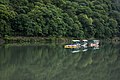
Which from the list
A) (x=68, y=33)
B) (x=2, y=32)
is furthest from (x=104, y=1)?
(x=2, y=32)

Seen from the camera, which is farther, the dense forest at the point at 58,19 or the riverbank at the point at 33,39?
the dense forest at the point at 58,19

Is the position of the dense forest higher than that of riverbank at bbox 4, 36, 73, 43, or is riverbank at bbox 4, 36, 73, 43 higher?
the dense forest

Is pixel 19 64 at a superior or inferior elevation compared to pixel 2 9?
inferior

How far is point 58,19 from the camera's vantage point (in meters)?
70.5

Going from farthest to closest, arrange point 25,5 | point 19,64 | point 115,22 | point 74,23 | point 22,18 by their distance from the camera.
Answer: point 115,22, point 74,23, point 25,5, point 22,18, point 19,64

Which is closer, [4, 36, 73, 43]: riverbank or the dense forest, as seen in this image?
[4, 36, 73, 43]: riverbank

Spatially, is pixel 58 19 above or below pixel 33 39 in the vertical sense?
above

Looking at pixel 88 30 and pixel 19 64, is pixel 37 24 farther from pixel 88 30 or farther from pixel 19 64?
pixel 19 64

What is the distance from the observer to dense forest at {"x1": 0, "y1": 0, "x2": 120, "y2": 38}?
204ft

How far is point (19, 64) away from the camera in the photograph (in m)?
27.6

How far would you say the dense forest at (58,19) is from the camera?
62312mm

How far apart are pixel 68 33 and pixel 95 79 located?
167 ft

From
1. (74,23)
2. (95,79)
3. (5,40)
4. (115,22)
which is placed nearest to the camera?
(95,79)

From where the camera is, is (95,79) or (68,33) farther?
(68,33)
